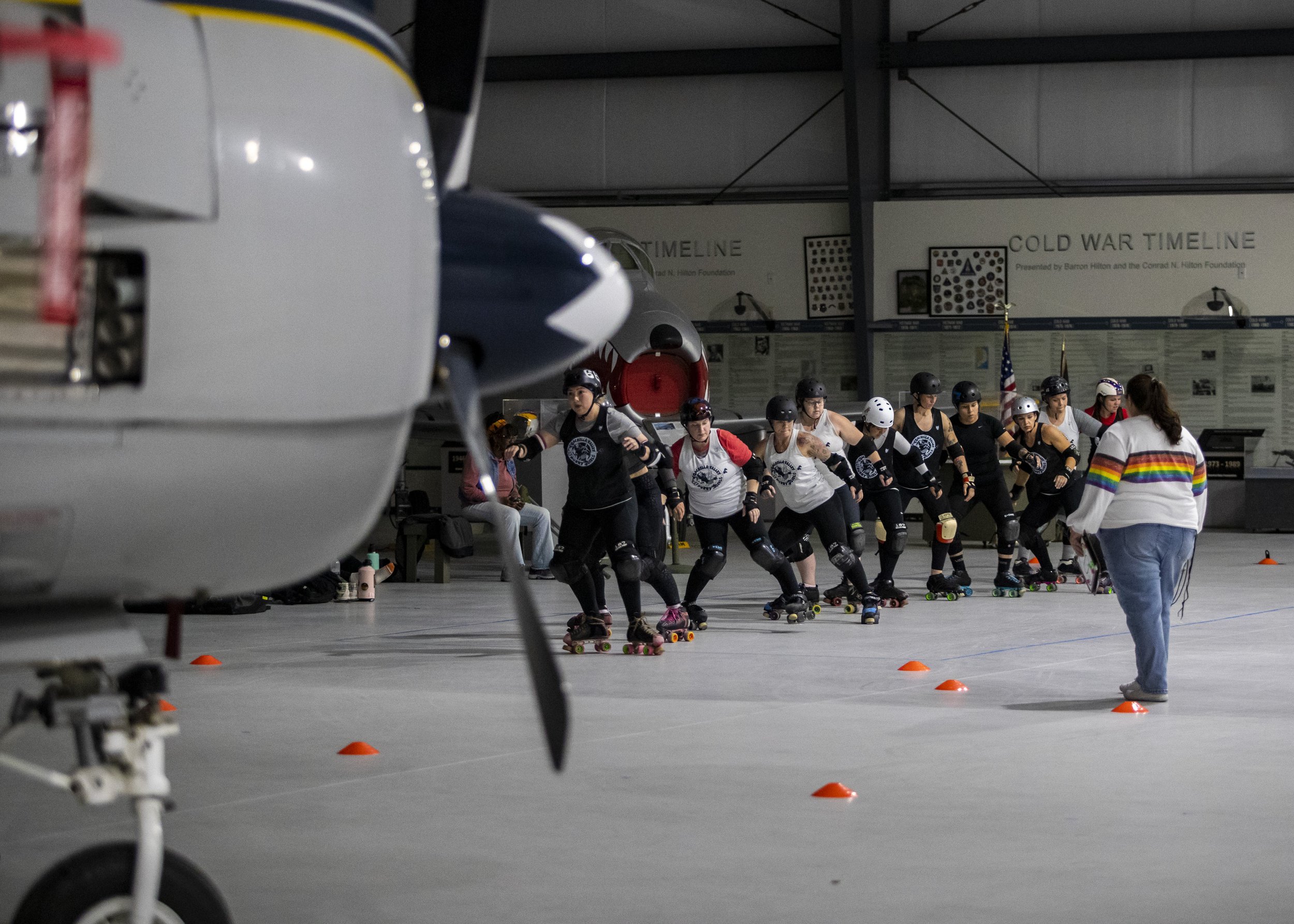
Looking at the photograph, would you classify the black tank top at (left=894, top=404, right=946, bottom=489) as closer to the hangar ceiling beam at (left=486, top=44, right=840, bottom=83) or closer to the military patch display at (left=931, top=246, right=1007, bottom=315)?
the military patch display at (left=931, top=246, right=1007, bottom=315)

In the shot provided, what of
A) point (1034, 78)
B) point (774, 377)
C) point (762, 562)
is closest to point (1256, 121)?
point (1034, 78)

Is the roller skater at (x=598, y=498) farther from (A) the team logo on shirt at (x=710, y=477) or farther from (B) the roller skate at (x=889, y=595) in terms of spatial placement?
(B) the roller skate at (x=889, y=595)

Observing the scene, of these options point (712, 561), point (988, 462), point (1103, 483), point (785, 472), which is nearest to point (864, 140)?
point (988, 462)

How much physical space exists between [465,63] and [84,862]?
1747mm

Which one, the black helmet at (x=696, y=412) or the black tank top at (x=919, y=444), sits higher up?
the black helmet at (x=696, y=412)

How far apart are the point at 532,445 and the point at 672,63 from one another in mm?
13167

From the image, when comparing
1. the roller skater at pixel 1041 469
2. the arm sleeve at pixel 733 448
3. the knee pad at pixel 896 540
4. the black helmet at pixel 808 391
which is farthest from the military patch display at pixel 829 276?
the arm sleeve at pixel 733 448

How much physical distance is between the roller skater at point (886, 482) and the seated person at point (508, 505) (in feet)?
7.76

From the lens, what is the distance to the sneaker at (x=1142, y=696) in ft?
22.8

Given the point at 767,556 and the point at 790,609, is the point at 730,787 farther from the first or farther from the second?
the point at 790,609

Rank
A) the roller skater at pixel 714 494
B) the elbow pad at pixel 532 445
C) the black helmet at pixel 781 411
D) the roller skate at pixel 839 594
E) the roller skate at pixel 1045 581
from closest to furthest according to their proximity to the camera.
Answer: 1. the elbow pad at pixel 532 445
2. the roller skater at pixel 714 494
3. the black helmet at pixel 781 411
4. the roller skate at pixel 839 594
5. the roller skate at pixel 1045 581

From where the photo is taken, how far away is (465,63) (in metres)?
3.11

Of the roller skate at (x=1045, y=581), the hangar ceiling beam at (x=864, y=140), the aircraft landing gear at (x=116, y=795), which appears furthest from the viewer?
the hangar ceiling beam at (x=864, y=140)

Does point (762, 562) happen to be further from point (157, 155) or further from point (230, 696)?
point (157, 155)
